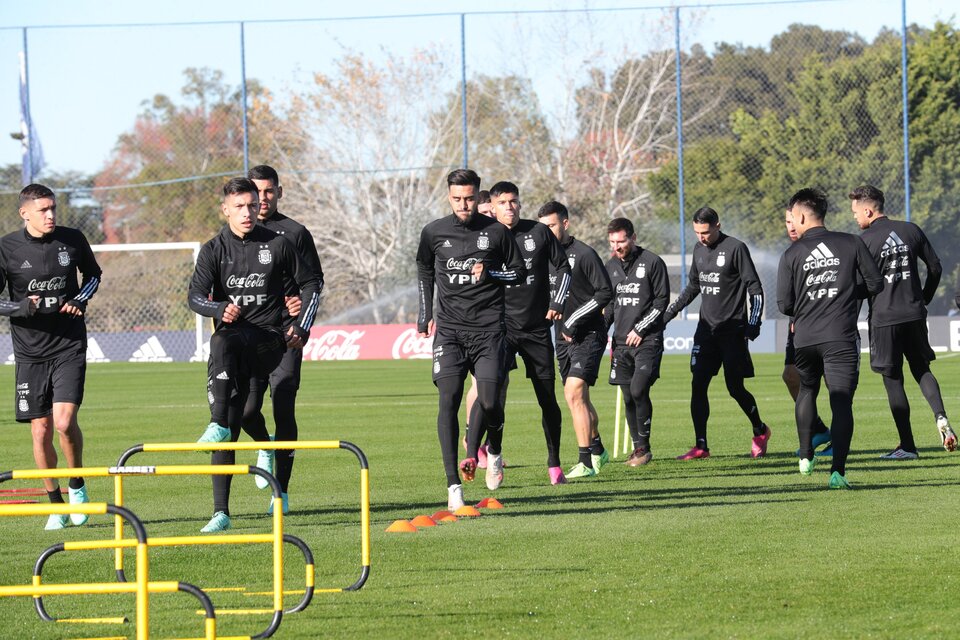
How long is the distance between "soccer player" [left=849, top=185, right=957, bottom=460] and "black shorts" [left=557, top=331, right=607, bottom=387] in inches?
92.0

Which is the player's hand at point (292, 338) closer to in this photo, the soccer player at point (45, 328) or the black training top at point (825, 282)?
the soccer player at point (45, 328)

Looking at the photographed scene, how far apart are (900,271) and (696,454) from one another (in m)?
2.37

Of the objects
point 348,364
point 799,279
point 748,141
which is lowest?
point 348,364

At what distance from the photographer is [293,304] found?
9.93 metres

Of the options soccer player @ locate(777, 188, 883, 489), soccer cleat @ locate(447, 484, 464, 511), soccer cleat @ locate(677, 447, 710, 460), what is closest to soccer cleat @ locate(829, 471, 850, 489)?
soccer player @ locate(777, 188, 883, 489)

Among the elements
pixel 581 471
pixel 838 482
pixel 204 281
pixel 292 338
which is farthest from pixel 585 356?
pixel 204 281

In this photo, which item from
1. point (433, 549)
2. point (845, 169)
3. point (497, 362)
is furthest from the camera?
point (845, 169)

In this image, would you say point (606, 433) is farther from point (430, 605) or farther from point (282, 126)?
point (282, 126)

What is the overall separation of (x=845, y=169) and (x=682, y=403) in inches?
934

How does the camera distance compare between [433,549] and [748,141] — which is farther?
[748,141]

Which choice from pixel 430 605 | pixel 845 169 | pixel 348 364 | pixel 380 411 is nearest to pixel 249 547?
pixel 430 605

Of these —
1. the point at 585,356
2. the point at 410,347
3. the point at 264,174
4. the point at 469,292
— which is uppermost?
the point at 264,174

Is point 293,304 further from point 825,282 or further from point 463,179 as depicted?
point 825,282

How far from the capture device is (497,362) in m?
10.4
